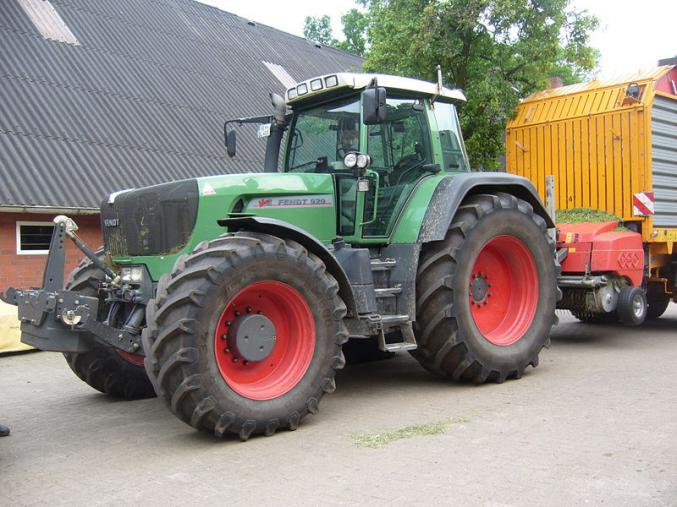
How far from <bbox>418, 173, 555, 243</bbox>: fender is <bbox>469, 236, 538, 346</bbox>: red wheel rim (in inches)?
21.4

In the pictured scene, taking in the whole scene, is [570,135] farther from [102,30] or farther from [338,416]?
[102,30]

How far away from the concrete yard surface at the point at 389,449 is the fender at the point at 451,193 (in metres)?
1.45

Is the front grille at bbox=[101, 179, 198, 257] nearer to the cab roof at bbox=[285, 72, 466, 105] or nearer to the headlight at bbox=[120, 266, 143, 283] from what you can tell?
the headlight at bbox=[120, 266, 143, 283]

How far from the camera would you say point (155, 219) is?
17.8 feet

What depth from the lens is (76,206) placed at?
1098 cm

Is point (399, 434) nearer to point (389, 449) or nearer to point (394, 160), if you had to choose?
point (389, 449)

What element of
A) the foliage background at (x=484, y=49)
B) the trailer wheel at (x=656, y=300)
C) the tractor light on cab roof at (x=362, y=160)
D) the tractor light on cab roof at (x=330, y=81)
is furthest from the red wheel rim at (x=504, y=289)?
the foliage background at (x=484, y=49)

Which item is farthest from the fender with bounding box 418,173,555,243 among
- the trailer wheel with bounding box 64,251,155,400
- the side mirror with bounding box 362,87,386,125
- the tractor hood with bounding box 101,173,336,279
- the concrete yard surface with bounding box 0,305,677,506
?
the trailer wheel with bounding box 64,251,155,400

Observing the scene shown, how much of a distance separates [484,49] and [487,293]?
7.22m

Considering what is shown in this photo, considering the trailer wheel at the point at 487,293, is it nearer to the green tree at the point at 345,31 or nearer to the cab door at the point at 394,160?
the cab door at the point at 394,160

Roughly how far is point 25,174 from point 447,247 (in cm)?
780

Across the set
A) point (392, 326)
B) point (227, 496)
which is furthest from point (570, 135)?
point (227, 496)

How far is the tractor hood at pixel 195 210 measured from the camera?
5266 millimetres

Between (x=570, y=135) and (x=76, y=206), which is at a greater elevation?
(x=570, y=135)
